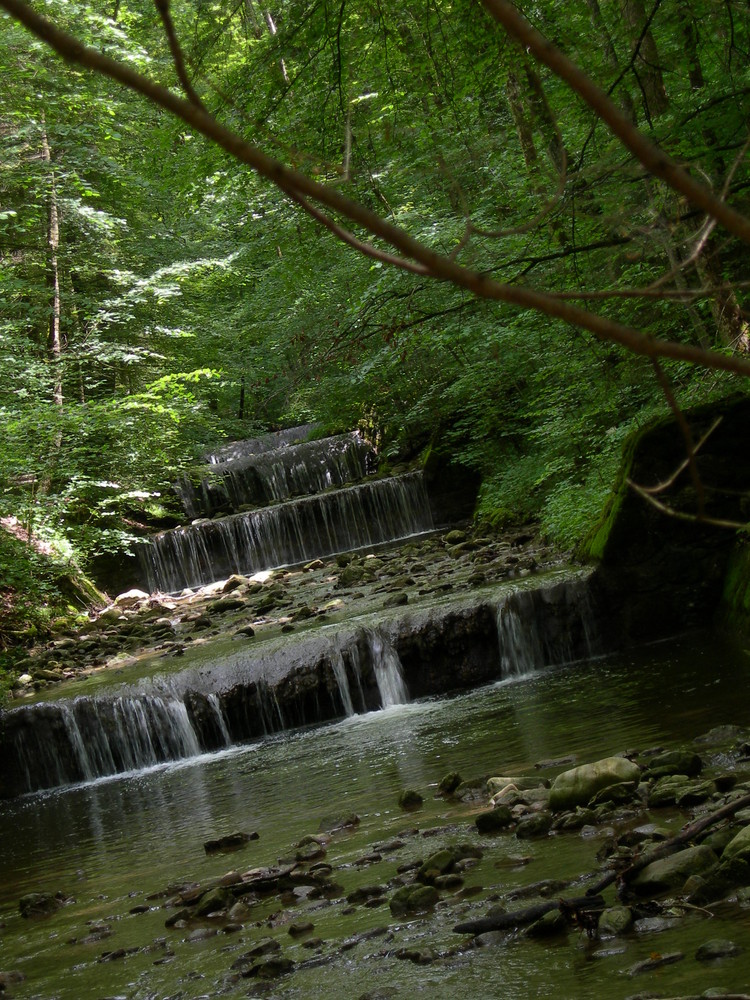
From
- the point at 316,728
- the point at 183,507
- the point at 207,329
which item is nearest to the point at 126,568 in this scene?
the point at 183,507

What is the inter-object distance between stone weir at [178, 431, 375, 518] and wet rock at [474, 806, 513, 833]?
1625 centimetres

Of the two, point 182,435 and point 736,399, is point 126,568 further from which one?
point 736,399

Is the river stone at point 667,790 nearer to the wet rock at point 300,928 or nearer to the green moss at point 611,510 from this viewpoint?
the wet rock at point 300,928

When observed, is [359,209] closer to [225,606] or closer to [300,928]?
[300,928]

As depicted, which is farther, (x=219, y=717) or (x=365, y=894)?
(x=219, y=717)

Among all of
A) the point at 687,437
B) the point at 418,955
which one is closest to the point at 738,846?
the point at 418,955

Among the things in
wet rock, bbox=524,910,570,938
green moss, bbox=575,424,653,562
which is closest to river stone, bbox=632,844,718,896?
wet rock, bbox=524,910,570,938

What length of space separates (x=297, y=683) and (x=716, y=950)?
7165mm

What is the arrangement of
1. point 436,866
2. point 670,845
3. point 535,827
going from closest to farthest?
1. point 670,845
2. point 436,866
3. point 535,827

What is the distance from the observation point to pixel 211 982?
3867 millimetres

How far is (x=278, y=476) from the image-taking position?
21.4 meters

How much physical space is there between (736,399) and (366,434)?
13.6 metres

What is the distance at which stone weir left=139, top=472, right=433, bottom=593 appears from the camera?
18.5 m

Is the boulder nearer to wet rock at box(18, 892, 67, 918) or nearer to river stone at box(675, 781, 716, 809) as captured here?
wet rock at box(18, 892, 67, 918)
